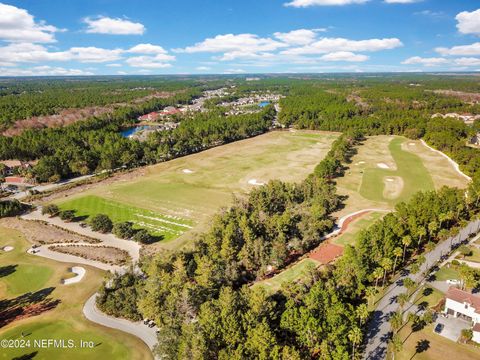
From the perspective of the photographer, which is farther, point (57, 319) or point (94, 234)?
point (94, 234)

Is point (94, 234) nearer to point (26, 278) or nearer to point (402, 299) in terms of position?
point (26, 278)

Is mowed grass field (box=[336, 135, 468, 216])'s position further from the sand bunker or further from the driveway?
the driveway

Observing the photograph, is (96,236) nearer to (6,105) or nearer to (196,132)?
(196,132)

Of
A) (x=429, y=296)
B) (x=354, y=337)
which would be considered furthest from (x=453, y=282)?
(x=354, y=337)

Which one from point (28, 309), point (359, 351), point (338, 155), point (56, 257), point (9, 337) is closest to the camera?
point (359, 351)

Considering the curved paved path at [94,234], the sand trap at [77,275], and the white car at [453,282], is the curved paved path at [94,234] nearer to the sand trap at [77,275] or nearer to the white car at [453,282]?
the sand trap at [77,275]

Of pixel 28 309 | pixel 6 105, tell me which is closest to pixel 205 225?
pixel 28 309
